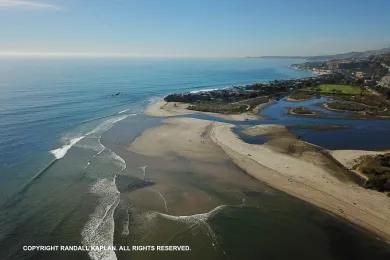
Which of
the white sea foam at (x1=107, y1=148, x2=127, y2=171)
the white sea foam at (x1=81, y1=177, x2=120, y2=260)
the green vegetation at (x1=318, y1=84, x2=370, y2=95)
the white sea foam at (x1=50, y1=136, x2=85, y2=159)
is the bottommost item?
the green vegetation at (x1=318, y1=84, x2=370, y2=95)

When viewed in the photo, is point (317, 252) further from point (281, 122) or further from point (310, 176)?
point (281, 122)

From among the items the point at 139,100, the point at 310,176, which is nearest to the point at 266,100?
the point at 139,100

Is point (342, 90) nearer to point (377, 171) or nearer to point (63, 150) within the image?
point (377, 171)

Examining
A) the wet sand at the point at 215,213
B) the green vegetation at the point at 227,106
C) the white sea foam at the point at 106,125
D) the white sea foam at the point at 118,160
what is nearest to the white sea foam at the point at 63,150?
the white sea foam at the point at 106,125

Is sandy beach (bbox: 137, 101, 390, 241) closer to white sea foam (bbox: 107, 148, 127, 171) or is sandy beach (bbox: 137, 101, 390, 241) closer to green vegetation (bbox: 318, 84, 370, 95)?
white sea foam (bbox: 107, 148, 127, 171)

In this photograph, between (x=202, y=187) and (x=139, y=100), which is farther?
(x=139, y=100)

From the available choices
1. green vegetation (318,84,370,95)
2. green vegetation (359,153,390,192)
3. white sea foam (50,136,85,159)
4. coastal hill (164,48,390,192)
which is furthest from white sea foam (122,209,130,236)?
green vegetation (318,84,370,95)
